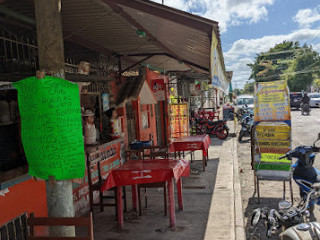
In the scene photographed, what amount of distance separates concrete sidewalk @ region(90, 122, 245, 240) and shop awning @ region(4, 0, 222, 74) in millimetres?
3115

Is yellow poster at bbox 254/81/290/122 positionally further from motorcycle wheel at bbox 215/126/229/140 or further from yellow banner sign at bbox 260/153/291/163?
motorcycle wheel at bbox 215/126/229/140

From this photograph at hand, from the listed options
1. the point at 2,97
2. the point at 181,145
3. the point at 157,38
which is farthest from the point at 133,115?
the point at 2,97

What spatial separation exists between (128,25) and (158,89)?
6568 mm

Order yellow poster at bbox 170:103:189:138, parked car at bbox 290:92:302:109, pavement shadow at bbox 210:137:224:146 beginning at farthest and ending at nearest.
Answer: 1. parked car at bbox 290:92:302:109
2. pavement shadow at bbox 210:137:224:146
3. yellow poster at bbox 170:103:189:138

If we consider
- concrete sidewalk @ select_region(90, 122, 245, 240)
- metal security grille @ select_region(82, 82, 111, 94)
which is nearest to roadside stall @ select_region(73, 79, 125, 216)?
metal security grille @ select_region(82, 82, 111, 94)

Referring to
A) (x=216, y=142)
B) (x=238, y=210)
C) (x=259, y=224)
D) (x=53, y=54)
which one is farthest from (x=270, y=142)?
(x=216, y=142)

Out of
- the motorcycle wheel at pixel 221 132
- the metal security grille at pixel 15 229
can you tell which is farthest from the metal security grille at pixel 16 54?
the motorcycle wheel at pixel 221 132

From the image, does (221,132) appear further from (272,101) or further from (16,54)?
(16,54)

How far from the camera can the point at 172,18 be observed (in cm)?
450

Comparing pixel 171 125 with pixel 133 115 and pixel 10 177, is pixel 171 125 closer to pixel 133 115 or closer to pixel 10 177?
pixel 133 115

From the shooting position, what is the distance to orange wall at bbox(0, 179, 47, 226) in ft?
12.3

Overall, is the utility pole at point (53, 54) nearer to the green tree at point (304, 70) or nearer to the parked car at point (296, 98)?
the parked car at point (296, 98)

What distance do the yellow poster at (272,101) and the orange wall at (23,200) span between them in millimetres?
4594

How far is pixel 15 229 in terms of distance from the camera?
12.8 feet
